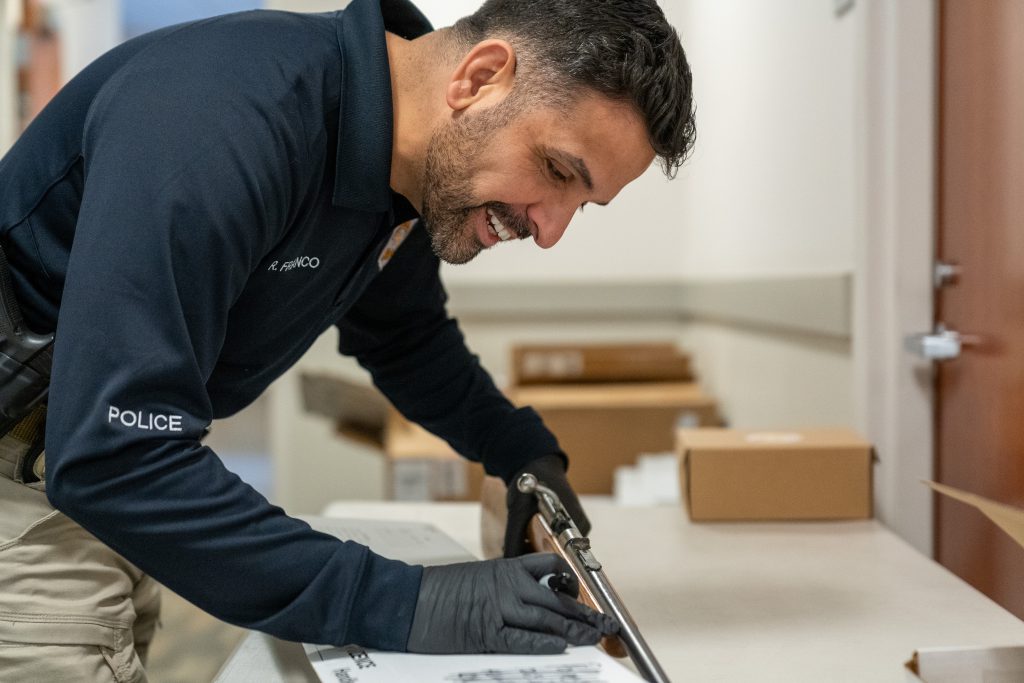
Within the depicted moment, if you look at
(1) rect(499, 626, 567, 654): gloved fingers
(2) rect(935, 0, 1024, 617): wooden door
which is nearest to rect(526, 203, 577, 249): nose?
(1) rect(499, 626, 567, 654): gloved fingers

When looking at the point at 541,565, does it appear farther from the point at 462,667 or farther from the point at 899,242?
the point at 899,242

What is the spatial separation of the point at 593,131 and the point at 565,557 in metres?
0.41

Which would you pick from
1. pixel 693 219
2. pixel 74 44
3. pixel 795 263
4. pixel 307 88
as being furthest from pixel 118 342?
pixel 74 44

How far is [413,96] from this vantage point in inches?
37.9

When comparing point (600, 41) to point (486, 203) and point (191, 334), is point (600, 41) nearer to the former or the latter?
point (486, 203)

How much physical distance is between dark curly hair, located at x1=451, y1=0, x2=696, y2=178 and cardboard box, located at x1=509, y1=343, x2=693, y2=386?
2133 millimetres

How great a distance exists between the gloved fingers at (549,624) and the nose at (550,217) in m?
0.36

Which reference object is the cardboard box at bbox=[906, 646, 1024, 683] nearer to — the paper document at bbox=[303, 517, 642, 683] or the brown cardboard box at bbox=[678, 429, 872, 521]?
the paper document at bbox=[303, 517, 642, 683]

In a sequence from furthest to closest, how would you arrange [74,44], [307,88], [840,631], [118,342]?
[74,44]
[840,631]
[307,88]
[118,342]

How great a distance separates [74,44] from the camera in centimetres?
386

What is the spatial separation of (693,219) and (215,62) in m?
2.75

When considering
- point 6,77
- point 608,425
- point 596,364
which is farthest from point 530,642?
point 6,77

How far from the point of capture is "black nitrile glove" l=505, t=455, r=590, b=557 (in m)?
1.05

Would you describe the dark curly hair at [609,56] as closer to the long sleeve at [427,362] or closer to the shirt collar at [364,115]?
the shirt collar at [364,115]
